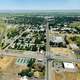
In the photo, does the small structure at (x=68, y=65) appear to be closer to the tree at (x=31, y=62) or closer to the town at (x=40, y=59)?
the town at (x=40, y=59)

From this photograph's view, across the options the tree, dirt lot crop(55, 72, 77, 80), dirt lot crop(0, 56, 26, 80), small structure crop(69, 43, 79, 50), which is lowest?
dirt lot crop(55, 72, 77, 80)

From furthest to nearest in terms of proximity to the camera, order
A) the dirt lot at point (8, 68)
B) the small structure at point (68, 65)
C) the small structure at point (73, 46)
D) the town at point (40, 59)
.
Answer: the small structure at point (73, 46) < the small structure at point (68, 65) < the town at point (40, 59) < the dirt lot at point (8, 68)

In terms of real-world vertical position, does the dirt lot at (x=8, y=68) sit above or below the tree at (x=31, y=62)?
below

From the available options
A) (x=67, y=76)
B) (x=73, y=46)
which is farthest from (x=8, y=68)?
(x=73, y=46)

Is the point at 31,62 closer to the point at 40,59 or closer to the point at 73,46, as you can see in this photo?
the point at 40,59

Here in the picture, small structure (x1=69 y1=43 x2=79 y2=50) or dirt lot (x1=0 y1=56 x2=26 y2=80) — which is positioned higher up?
small structure (x1=69 y1=43 x2=79 y2=50)

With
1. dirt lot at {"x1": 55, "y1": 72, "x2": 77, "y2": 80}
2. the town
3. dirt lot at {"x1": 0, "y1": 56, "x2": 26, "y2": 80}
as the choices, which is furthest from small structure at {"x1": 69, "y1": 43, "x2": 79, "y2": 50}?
dirt lot at {"x1": 0, "y1": 56, "x2": 26, "y2": 80}

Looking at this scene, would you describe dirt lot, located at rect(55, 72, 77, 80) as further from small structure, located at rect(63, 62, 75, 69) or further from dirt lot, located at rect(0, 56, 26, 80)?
dirt lot, located at rect(0, 56, 26, 80)

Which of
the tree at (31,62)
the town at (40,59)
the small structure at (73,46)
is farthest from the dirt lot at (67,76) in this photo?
the small structure at (73,46)
